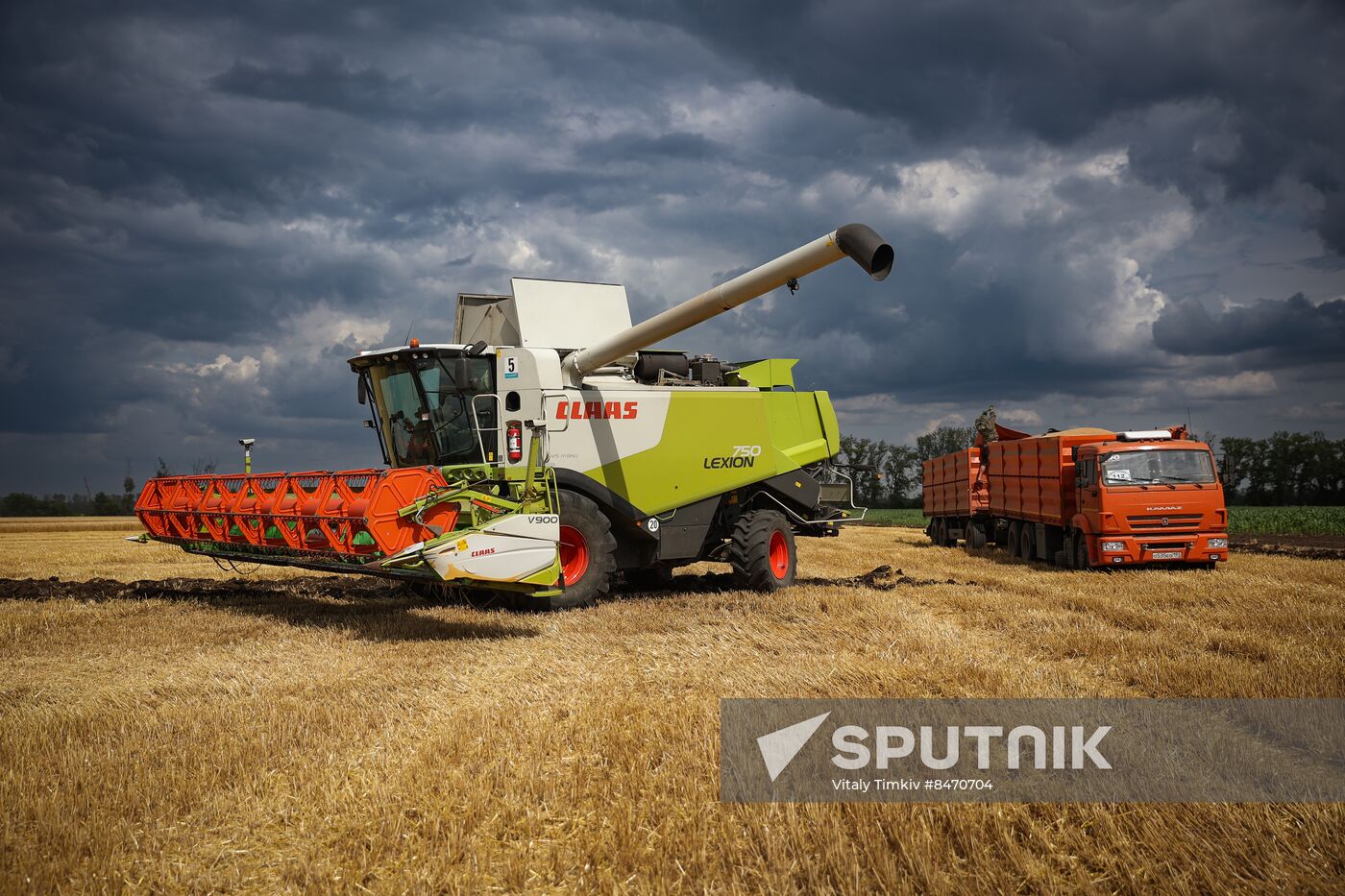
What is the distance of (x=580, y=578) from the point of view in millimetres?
10148

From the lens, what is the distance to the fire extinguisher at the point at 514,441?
10102mm

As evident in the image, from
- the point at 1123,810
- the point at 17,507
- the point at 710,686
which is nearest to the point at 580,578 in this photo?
the point at 710,686

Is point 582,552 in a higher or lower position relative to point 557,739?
higher

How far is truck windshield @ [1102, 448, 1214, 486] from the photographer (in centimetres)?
1488

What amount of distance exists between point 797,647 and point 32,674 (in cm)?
544

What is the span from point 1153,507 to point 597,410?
29.7ft

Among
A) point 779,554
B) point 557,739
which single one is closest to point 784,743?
point 557,739

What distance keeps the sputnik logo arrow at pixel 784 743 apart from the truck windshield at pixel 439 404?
5915mm

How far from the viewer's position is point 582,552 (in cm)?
1025

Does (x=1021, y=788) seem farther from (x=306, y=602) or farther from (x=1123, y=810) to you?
(x=306, y=602)

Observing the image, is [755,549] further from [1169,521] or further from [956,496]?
[956,496]

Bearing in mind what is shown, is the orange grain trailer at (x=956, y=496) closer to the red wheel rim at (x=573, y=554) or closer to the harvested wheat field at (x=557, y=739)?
the harvested wheat field at (x=557, y=739)

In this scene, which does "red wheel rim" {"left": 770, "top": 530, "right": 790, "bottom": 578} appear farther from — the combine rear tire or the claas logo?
the combine rear tire

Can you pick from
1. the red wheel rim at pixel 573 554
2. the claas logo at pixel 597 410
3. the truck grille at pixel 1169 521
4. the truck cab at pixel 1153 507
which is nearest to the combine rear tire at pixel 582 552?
the red wheel rim at pixel 573 554
